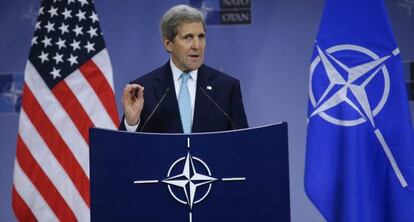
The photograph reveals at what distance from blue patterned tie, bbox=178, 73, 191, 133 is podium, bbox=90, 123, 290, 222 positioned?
38 centimetres

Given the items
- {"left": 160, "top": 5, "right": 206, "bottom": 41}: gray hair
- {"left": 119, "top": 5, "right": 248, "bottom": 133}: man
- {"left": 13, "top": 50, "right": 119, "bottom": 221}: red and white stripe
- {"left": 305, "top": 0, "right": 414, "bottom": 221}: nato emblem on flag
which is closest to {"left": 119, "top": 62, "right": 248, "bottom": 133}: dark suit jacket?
{"left": 119, "top": 5, "right": 248, "bottom": 133}: man

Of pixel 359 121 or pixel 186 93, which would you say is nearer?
pixel 186 93

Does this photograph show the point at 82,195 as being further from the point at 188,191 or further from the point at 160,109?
the point at 188,191

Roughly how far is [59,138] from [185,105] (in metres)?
1.56

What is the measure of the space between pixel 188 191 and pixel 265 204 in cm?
23

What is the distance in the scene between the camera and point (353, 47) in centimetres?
285

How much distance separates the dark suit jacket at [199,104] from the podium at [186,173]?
0.35 metres

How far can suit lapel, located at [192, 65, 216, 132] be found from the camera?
2.11 m

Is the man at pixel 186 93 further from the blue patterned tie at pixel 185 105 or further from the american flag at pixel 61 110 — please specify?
the american flag at pixel 61 110

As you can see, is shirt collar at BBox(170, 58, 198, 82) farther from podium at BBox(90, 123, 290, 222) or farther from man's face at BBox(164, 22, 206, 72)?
podium at BBox(90, 123, 290, 222)

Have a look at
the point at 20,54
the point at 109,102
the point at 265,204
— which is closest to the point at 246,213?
the point at 265,204

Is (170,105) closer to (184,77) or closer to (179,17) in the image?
(184,77)

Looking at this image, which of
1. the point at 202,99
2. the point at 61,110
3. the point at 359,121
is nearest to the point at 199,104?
the point at 202,99

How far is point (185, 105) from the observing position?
7.04 ft
